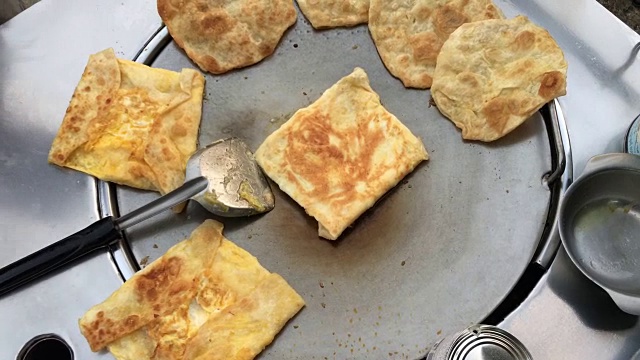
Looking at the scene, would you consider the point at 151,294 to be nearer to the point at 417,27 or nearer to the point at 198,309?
the point at 198,309

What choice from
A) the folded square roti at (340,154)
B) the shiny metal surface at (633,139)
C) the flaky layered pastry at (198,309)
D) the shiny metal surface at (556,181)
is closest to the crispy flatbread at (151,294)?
the flaky layered pastry at (198,309)

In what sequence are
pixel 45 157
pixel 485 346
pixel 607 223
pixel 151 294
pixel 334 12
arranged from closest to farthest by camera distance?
pixel 485 346
pixel 151 294
pixel 607 223
pixel 45 157
pixel 334 12

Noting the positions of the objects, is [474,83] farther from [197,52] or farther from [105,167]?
[105,167]

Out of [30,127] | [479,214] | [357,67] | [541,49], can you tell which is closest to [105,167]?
[30,127]

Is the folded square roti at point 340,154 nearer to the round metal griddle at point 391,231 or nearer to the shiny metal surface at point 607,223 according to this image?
the round metal griddle at point 391,231

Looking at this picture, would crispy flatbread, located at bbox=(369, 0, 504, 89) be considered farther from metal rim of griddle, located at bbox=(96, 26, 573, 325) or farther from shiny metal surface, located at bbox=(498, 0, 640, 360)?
metal rim of griddle, located at bbox=(96, 26, 573, 325)

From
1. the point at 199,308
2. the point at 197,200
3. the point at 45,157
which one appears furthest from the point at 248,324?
the point at 45,157

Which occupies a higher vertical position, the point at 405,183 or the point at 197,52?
the point at 197,52
